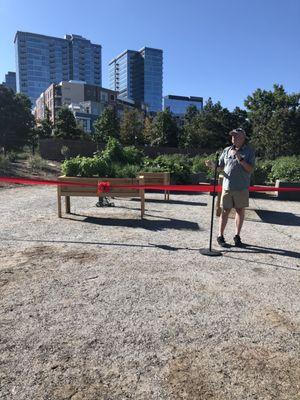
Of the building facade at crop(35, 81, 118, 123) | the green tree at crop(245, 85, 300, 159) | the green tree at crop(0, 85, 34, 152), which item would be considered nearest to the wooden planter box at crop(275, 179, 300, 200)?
the green tree at crop(245, 85, 300, 159)

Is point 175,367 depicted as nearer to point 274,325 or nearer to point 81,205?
point 274,325

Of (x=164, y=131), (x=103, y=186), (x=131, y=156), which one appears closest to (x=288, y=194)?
(x=131, y=156)

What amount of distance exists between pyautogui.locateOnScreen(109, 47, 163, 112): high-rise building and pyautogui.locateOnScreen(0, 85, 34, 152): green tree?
147419 millimetres

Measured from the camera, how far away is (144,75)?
17962 cm

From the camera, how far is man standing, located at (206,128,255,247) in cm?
597

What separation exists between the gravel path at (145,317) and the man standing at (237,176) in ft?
1.85

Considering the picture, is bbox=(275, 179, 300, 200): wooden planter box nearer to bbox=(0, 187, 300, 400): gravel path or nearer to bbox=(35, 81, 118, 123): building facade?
bbox=(0, 187, 300, 400): gravel path

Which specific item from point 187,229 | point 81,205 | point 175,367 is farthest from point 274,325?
point 81,205

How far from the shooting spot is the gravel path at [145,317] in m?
2.67

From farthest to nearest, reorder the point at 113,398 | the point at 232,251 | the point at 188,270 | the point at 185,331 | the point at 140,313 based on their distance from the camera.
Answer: the point at 232,251, the point at 188,270, the point at 140,313, the point at 185,331, the point at 113,398

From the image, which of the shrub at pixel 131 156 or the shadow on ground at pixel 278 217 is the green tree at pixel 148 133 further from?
the shadow on ground at pixel 278 217

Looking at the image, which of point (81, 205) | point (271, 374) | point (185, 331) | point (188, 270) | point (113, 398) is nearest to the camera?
point (113, 398)

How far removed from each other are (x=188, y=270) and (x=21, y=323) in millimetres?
2113

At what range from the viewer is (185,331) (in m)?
3.35
